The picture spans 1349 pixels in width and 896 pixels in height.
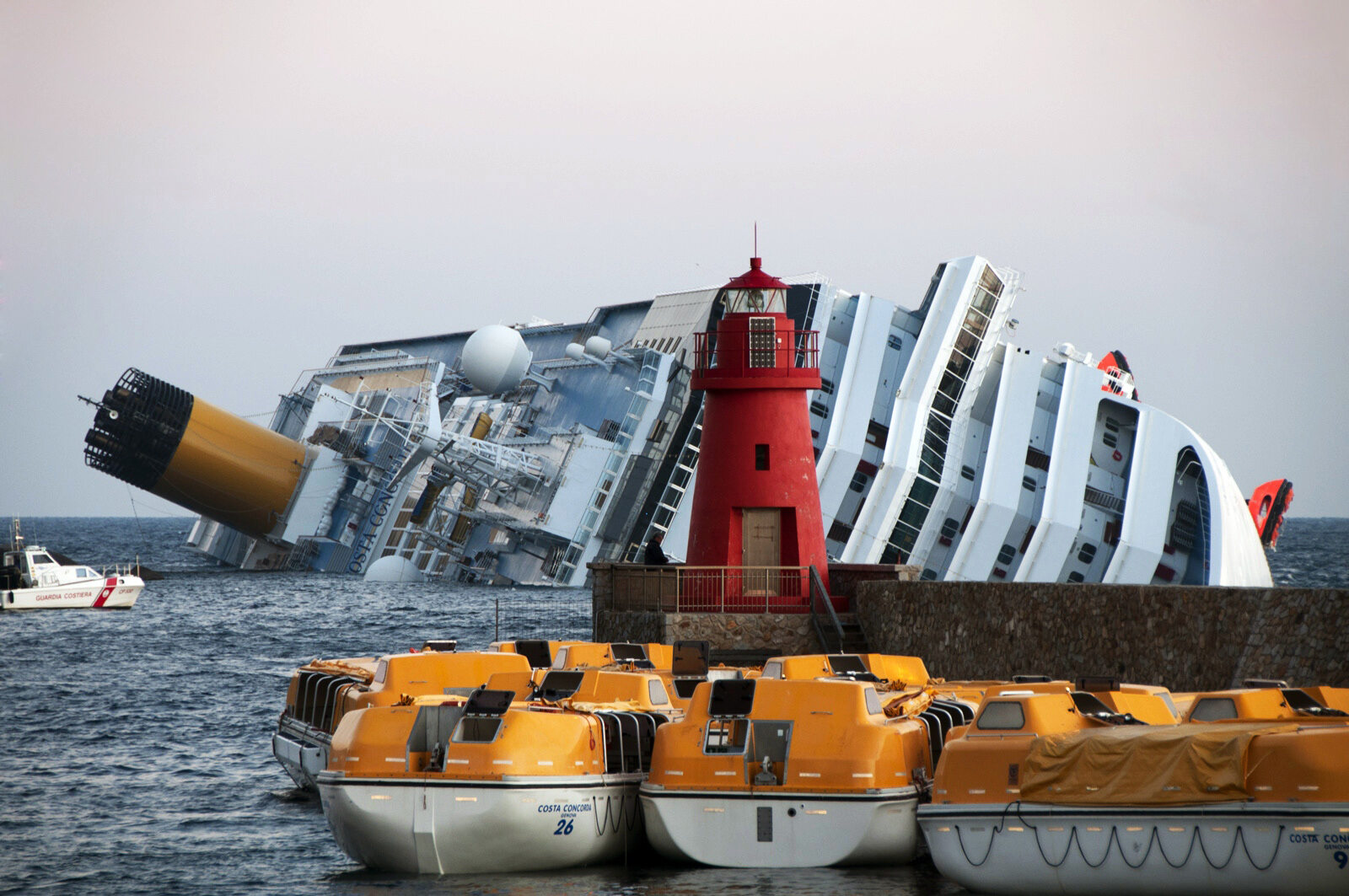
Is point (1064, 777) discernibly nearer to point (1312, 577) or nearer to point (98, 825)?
point (98, 825)

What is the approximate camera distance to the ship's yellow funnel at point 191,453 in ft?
218

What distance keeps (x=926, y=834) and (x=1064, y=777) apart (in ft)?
4.94

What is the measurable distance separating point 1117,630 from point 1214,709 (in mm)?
7506

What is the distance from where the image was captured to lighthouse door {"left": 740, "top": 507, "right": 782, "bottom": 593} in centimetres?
2844

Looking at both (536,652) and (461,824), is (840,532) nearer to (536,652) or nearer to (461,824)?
(536,652)

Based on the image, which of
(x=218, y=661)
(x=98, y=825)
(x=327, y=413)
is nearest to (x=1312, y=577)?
(x=327, y=413)

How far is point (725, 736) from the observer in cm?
1644

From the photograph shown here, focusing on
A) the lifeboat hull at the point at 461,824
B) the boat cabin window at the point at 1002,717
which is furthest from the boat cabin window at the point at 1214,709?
the lifeboat hull at the point at 461,824

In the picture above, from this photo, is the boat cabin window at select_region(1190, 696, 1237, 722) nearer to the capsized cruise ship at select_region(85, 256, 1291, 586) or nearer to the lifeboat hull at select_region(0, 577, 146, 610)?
the capsized cruise ship at select_region(85, 256, 1291, 586)

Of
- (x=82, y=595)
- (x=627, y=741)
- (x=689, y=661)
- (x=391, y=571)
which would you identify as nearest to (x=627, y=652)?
(x=689, y=661)

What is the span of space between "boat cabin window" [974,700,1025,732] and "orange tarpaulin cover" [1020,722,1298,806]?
52 centimetres

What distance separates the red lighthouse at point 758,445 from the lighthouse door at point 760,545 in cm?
1

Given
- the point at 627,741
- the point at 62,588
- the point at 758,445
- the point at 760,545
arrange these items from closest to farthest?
the point at 627,741
the point at 758,445
the point at 760,545
the point at 62,588

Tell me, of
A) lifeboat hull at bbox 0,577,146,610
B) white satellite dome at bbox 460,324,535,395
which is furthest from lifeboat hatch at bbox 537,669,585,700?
white satellite dome at bbox 460,324,535,395
